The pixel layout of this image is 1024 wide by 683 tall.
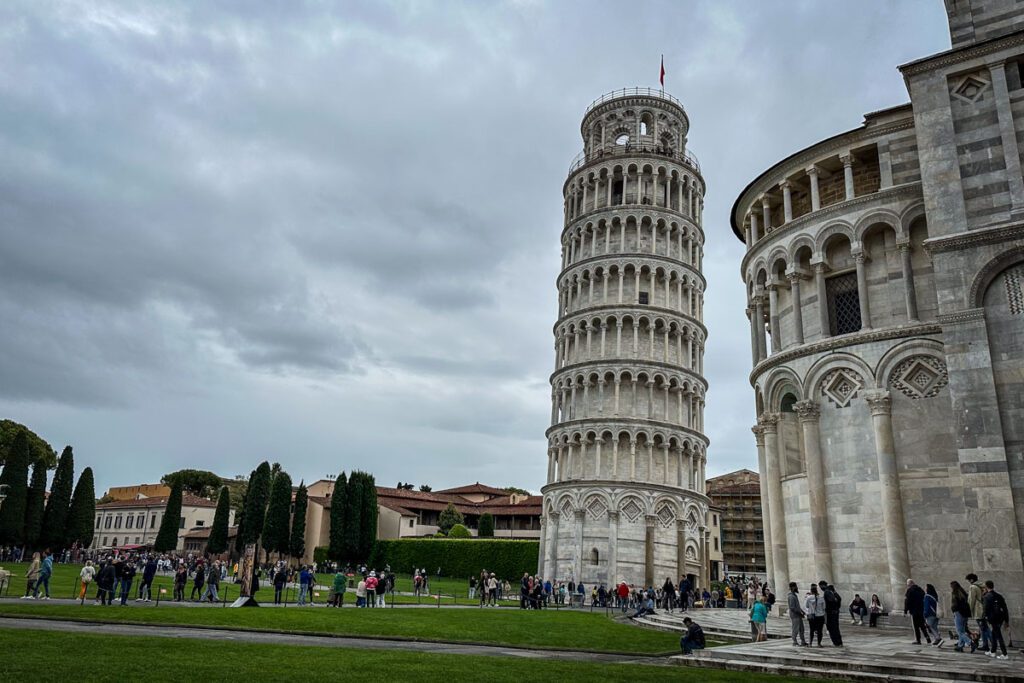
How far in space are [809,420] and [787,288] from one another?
5301 millimetres

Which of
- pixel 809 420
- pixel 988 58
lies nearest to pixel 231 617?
pixel 809 420

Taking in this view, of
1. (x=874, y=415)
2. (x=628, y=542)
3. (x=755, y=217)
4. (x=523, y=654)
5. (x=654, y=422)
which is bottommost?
(x=523, y=654)

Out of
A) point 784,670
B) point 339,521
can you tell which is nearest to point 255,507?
point 339,521

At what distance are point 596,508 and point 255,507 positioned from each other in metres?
33.7

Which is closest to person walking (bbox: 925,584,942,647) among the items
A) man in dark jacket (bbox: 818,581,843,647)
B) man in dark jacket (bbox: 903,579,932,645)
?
man in dark jacket (bbox: 903,579,932,645)

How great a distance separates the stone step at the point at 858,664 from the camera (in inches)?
513

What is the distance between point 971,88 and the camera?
2156 centimetres

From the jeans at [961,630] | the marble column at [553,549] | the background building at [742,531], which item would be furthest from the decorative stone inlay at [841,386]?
the background building at [742,531]

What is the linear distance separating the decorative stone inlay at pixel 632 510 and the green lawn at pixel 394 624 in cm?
2371

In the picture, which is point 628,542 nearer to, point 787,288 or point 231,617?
point 787,288

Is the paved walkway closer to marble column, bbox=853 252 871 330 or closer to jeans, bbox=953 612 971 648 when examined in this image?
jeans, bbox=953 612 971 648

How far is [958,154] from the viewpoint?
20.9 metres

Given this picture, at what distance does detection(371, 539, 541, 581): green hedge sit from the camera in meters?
57.6

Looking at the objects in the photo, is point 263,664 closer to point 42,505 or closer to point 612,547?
point 612,547
